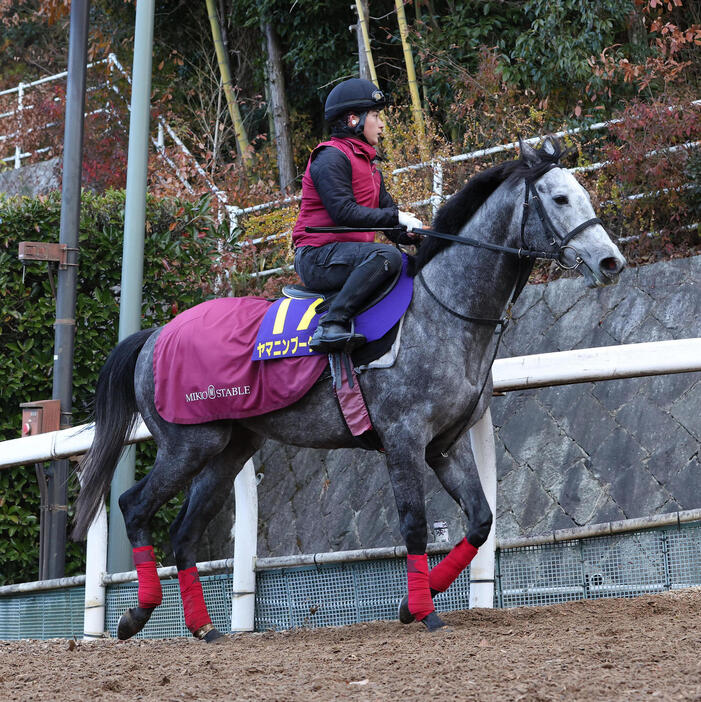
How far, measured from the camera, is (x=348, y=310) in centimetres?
484

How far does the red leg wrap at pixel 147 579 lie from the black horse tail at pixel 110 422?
0.42m

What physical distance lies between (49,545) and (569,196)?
179 inches

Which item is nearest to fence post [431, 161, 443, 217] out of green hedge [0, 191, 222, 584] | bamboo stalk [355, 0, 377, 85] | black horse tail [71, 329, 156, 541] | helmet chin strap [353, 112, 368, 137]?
green hedge [0, 191, 222, 584]

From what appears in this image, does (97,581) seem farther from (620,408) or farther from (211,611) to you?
(620,408)

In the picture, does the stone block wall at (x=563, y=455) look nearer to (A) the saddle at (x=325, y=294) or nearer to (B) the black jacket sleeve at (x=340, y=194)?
(A) the saddle at (x=325, y=294)

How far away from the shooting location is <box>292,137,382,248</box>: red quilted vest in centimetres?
523

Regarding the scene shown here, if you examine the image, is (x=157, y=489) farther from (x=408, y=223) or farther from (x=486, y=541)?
(x=408, y=223)

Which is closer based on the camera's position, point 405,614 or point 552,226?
point 552,226

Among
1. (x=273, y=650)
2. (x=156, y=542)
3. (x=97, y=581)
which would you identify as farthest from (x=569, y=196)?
(x=156, y=542)

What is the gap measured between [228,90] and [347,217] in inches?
431

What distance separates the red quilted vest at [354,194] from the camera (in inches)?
206

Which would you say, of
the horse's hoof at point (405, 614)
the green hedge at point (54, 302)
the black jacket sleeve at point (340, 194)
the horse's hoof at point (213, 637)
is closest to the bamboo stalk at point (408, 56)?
the green hedge at point (54, 302)

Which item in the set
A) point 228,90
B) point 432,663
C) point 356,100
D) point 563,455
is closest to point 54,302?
point 356,100

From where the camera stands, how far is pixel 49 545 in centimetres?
726
